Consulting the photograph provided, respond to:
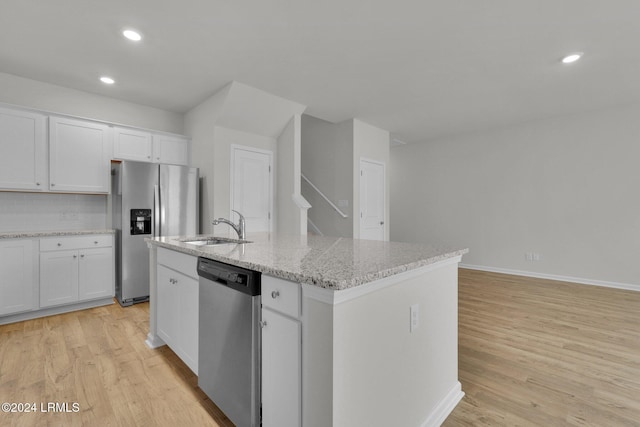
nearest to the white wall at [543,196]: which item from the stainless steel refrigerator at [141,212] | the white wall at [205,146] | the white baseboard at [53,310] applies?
the white wall at [205,146]

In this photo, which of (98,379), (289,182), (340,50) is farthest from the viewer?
(289,182)

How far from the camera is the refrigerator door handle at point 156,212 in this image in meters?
3.59

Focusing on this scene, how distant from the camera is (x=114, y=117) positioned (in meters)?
3.92

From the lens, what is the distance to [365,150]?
5.07 m

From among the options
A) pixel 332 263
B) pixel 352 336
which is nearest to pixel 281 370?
pixel 352 336

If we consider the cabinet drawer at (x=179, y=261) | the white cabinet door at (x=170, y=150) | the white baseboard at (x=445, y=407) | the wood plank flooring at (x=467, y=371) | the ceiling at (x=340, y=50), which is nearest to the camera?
the white baseboard at (x=445, y=407)

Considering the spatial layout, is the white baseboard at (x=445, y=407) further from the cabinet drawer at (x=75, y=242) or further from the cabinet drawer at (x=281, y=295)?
the cabinet drawer at (x=75, y=242)

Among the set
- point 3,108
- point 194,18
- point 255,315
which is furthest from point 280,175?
point 255,315

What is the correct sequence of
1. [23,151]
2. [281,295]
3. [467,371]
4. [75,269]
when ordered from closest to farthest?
[281,295] < [467,371] < [23,151] < [75,269]

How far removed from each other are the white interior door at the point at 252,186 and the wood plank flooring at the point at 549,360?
2.81 metres

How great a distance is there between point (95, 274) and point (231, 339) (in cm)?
289

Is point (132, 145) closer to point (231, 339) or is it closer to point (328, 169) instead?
point (328, 169)

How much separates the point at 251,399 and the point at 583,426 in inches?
66.0

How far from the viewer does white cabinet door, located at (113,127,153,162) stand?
369cm
